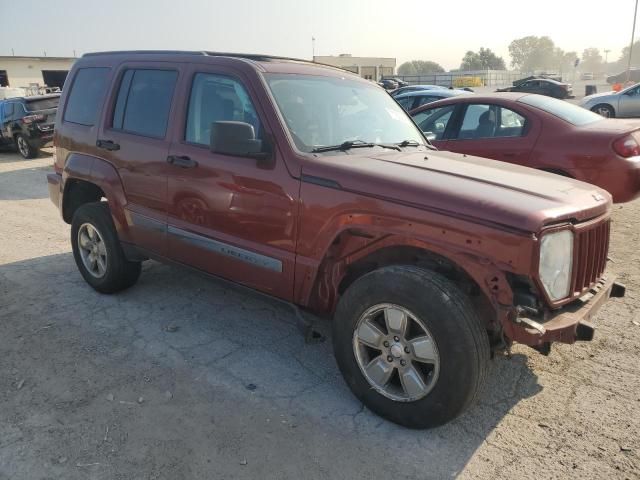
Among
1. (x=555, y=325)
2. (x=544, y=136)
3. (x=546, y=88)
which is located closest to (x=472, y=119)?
(x=544, y=136)

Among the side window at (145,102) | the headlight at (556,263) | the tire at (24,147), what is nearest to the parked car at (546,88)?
Answer: the tire at (24,147)

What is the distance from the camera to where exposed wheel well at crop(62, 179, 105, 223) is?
4.99 m

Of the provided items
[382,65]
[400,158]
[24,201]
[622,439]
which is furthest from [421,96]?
[382,65]

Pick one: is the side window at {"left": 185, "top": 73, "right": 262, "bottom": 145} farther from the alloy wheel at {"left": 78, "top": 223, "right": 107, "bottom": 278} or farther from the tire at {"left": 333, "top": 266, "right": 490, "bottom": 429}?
the alloy wheel at {"left": 78, "top": 223, "right": 107, "bottom": 278}

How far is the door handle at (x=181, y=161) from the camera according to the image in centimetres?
377

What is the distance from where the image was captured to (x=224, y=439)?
2904 millimetres

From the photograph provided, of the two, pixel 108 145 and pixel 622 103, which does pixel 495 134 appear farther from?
pixel 622 103

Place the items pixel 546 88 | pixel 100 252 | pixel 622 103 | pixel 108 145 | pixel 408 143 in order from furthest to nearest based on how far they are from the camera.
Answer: pixel 546 88, pixel 622 103, pixel 100 252, pixel 108 145, pixel 408 143

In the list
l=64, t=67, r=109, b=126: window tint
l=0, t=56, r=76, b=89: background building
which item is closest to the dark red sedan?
l=64, t=67, r=109, b=126: window tint

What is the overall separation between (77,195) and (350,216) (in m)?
3.33

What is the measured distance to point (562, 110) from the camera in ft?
21.7

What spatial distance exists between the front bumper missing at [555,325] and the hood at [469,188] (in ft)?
1.53

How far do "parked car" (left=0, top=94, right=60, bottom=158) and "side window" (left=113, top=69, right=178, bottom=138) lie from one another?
11985mm

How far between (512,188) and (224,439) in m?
2.15
